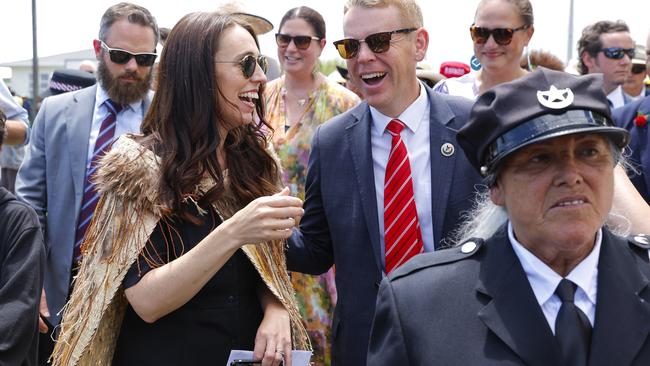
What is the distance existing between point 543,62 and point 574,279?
6.64 m

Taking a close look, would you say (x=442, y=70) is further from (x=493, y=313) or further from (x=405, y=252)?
(x=493, y=313)

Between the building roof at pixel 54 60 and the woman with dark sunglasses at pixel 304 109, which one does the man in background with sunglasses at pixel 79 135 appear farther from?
the building roof at pixel 54 60

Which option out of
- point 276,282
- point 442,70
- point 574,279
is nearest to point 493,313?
point 574,279

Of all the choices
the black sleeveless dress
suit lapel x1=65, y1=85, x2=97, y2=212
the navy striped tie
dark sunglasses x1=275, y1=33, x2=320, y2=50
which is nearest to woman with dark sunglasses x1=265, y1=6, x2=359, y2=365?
dark sunglasses x1=275, y1=33, x2=320, y2=50

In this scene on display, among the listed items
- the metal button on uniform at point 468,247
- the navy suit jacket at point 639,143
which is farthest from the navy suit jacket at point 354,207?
the metal button on uniform at point 468,247

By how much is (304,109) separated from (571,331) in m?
3.96

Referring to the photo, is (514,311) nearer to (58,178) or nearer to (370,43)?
(370,43)

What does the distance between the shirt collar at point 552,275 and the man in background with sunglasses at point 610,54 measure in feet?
20.7

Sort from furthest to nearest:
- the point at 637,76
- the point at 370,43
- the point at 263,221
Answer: the point at 637,76 < the point at 370,43 < the point at 263,221

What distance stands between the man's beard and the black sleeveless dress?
2329 mm

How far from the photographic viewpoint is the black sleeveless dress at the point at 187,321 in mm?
3414

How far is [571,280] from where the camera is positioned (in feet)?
7.78

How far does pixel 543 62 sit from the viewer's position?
28.5 feet

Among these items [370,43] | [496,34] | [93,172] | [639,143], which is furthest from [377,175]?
[496,34]
